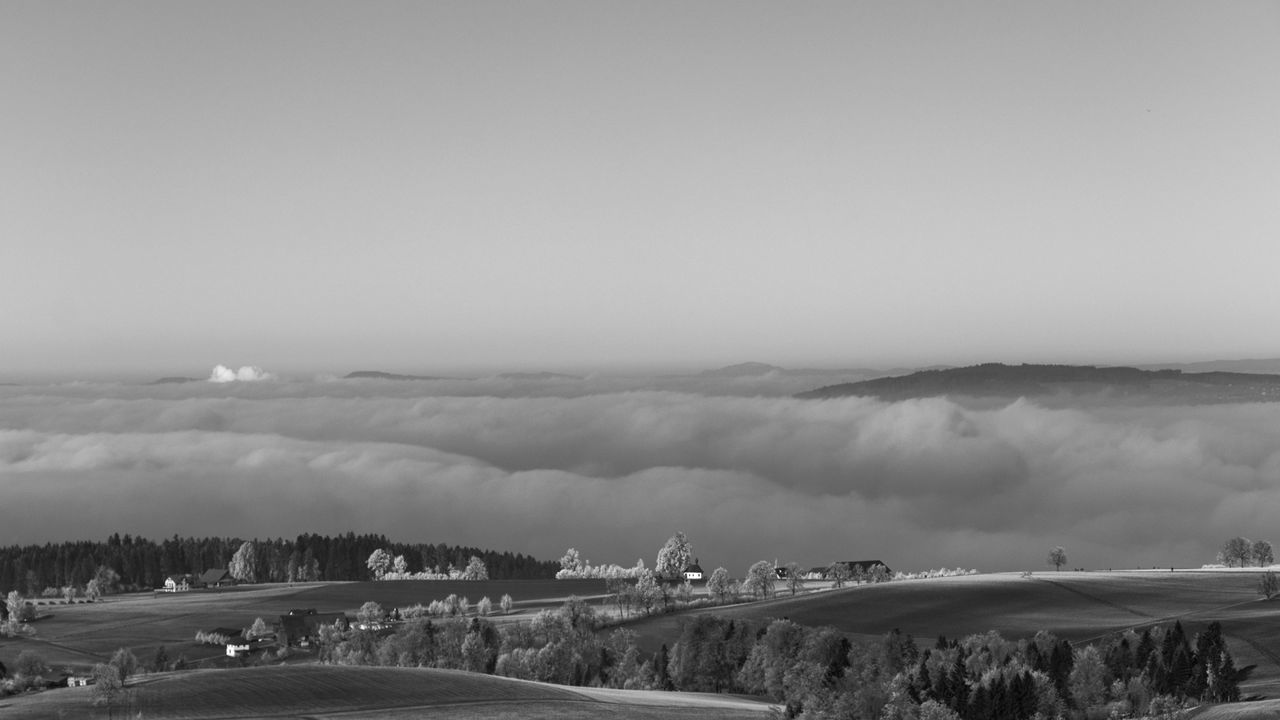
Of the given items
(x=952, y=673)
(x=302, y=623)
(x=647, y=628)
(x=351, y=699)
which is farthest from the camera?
(x=302, y=623)

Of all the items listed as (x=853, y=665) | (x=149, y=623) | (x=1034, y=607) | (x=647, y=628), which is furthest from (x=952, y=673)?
(x=149, y=623)

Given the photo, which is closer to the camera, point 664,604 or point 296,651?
point 296,651

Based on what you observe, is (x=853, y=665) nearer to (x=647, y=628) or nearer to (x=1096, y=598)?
(x=647, y=628)

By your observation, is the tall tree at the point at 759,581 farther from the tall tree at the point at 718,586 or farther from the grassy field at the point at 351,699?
the grassy field at the point at 351,699

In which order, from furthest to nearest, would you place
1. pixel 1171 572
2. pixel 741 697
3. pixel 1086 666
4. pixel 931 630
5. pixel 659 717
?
1. pixel 1171 572
2. pixel 931 630
3. pixel 741 697
4. pixel 1086 666
5. pixel 659 717

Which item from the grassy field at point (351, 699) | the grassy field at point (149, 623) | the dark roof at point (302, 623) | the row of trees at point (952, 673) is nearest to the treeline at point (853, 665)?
the row of trees at point (952, 673)

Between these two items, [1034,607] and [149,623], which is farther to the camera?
[149,623]

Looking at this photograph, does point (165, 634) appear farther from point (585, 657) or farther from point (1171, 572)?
point (1171, 572)

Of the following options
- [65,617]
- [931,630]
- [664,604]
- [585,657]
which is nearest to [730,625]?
[585,657]
